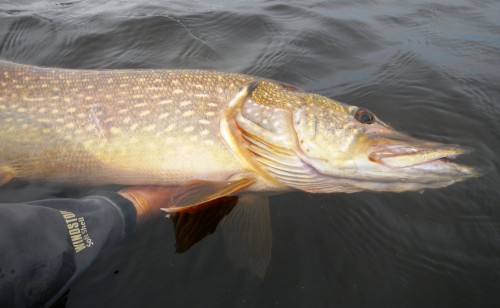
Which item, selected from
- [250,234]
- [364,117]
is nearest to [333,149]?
[364,117]

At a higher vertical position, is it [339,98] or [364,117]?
[364,117]

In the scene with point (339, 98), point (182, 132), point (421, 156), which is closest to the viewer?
point (421, 156)

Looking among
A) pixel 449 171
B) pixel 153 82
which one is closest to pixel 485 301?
pixel 449 171

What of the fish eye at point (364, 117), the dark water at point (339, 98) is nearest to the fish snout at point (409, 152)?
the fish eye at point (364, 117)

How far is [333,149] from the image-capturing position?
6.10ft

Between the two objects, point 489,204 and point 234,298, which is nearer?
point 234,298

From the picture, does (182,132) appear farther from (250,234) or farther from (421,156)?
(421,156)

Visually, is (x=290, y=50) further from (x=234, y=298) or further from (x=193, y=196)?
(x=234, y=298)

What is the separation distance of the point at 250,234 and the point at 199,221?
0.33 m

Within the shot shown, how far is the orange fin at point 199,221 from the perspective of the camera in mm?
1882

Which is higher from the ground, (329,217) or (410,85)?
(410,85)

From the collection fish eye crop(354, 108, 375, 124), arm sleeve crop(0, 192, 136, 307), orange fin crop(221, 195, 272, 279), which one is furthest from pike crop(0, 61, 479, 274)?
arm sleeve crop(0, 192, 136, 307)

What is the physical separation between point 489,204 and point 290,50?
9.39 ft

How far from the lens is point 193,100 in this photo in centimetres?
213
